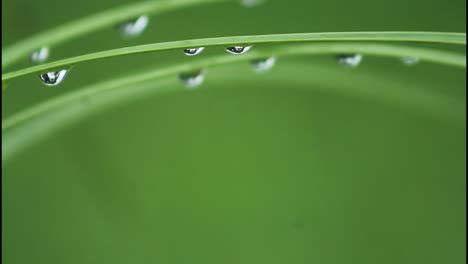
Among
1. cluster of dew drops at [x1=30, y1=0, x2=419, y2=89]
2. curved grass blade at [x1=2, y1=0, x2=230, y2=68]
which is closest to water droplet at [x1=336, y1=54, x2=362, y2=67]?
cluster of dew drops at [x1=30, y1=0, x2=419, y2=89]

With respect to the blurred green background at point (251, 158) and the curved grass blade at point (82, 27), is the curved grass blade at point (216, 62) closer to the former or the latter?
the curved grass blade at point (82, 27)

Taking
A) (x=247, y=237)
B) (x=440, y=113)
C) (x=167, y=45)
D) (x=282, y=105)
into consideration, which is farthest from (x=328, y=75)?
(x=167, y=45)

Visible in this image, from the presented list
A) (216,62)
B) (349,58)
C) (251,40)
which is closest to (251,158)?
(349,58)

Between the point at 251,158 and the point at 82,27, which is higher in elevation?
the point at 82,27

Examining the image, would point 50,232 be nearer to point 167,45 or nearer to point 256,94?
point 256,94

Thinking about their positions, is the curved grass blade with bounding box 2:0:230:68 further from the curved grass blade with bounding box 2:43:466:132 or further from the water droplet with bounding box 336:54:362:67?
the water droplet with bounding box 336:54:362:67

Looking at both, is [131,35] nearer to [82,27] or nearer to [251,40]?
[82,27]
